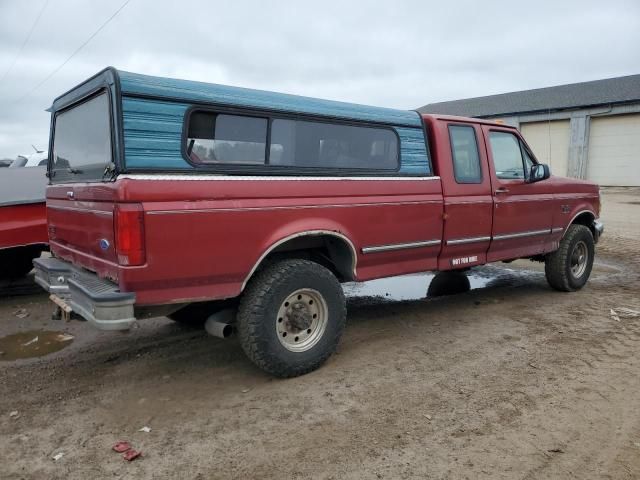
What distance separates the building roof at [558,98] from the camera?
85.6 ft

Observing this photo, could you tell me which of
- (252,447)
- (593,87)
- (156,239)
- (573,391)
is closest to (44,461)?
(252,447)

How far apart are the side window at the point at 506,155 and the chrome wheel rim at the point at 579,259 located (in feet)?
5.40

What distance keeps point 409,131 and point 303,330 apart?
6.89 ft

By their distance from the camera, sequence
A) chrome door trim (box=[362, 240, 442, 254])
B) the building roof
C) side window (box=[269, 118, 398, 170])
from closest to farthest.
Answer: side window (box=[269, 118, 398, 170]), chrome door trim (box=[362, 240, 442, 254]), the building roof

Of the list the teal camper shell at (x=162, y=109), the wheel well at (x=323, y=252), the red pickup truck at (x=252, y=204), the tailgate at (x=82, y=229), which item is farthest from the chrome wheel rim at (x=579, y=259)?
the tailgate at (x=82, y=229)

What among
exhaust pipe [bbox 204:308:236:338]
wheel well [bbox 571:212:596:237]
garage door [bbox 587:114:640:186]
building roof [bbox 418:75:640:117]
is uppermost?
building roof [bbox 418:75:640:117]

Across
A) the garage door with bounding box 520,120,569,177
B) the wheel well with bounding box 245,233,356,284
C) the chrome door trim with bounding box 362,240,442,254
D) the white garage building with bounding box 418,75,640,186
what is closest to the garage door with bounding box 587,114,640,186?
the white garage building with bounding box 418,75,640,186

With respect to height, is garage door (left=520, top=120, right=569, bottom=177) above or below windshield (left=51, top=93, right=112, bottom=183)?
above

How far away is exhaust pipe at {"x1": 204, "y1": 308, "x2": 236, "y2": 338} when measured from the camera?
3.81 meters

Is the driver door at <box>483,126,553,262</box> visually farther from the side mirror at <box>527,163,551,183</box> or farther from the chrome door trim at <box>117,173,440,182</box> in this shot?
the chrome door trim at <box>117,173,440,182</box>

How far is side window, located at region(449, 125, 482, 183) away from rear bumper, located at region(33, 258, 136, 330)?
10.9ft

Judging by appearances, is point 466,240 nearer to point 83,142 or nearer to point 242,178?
point 242,178

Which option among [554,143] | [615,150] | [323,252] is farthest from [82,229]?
[554,143]

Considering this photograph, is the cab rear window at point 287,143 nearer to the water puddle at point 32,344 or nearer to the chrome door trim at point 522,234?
the chrome door trim at point 522,234
